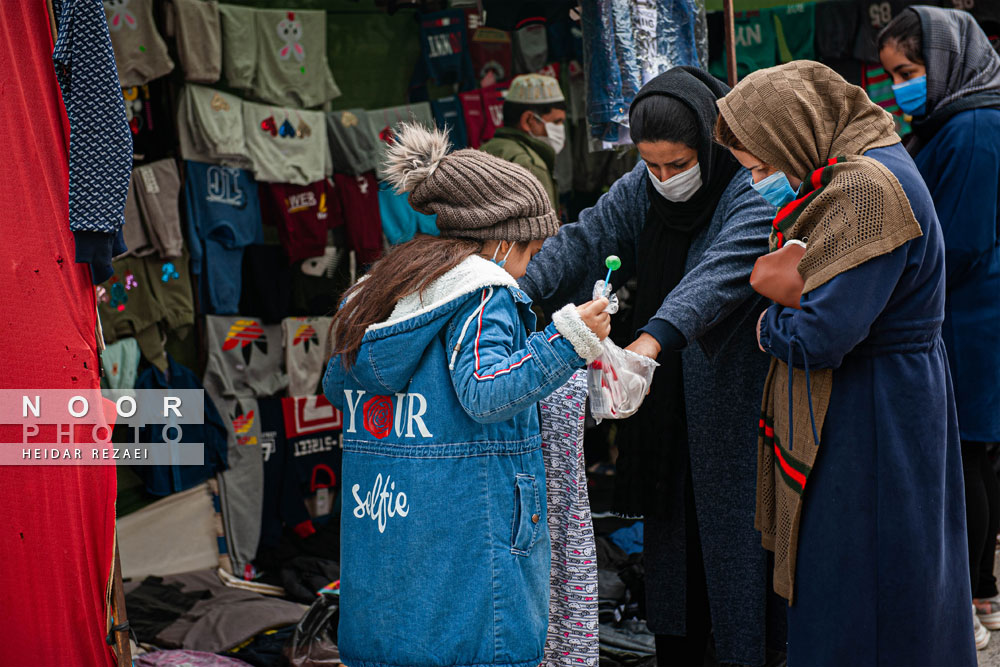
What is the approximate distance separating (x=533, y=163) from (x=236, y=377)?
2034 millimetres

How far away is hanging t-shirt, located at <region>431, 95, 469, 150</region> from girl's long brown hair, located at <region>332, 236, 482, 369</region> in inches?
140

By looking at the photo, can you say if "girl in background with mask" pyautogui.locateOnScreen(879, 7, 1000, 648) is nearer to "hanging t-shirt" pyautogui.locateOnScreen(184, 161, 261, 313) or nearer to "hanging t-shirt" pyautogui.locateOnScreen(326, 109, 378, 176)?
"hanging t-shirt" pyautogui.locateOnScreen(326, 109, 378, 176)

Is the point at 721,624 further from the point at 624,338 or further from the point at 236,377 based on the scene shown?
the point at 236,377

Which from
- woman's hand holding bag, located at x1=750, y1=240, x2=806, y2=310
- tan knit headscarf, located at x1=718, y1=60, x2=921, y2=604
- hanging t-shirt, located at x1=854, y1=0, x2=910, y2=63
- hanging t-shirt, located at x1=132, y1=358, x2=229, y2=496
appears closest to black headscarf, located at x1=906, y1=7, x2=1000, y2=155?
tan knit headscarf, located at x1=718, y1=60, x2=921, y2=604

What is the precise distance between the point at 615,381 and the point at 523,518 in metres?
0.39

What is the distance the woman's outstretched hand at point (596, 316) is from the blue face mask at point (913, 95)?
1.96 meters

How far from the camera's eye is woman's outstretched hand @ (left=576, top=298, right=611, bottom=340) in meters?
1.95

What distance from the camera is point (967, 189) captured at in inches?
125

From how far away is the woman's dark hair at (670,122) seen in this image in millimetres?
2504

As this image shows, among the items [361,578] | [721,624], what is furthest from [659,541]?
[361,578]

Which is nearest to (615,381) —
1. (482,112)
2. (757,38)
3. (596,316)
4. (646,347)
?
(646,347)

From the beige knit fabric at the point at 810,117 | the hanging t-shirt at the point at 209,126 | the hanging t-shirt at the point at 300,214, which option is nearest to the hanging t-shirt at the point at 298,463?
the hanging t-shirt at the point at 300,214

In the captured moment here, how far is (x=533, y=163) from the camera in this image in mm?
4668

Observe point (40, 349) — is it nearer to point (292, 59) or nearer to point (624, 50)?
point (624, 50)
